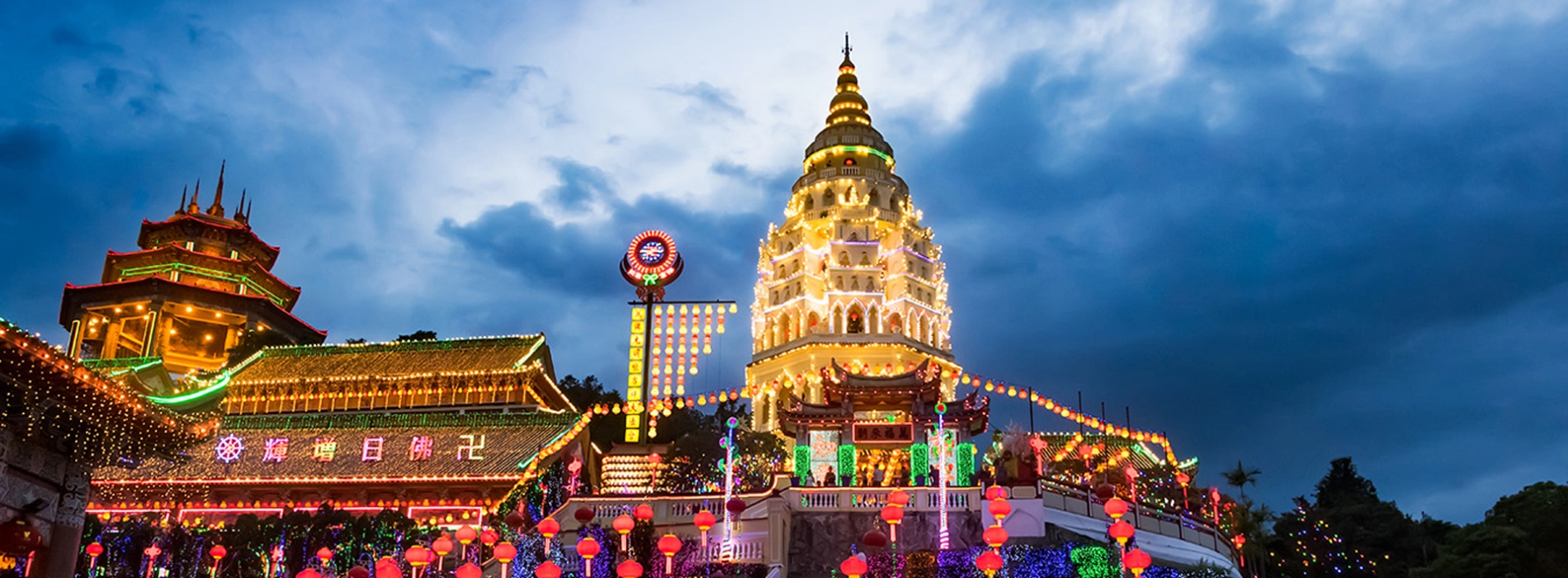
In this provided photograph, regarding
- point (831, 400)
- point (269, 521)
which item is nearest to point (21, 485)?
point (269, 521)

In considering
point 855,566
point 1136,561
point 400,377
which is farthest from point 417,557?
point 400,377

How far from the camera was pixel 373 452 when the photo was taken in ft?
108

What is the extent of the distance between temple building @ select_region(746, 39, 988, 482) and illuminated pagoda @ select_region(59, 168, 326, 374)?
22826mm

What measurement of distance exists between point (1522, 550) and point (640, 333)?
2985 centimetres

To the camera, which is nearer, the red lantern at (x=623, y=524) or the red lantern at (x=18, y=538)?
the red lantern at (x=18, y=538)

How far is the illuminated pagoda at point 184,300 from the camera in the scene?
5181cm

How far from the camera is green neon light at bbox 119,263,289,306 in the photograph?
53344mm

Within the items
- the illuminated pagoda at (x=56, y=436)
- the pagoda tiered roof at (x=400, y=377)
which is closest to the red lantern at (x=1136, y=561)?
the illuminated pagoda at (x=56, y=436)

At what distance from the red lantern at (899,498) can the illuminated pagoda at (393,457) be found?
35.2 feet

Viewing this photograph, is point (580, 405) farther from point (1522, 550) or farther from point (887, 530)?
point (1522, 550)

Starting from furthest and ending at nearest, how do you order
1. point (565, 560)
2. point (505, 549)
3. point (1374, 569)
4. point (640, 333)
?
point (1374, 569) < point (640, 333) < point (565, 560) < point (505, 549)

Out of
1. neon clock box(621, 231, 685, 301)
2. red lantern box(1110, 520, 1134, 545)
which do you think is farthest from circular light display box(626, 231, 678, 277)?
red lantern box(1110, 520, 1134, 545)

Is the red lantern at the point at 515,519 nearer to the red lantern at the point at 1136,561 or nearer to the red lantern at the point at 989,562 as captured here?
the red lantern at the point at 989,562

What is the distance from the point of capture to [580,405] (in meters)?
50.7
